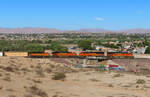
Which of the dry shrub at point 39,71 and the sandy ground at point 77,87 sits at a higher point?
the sandy ground at point 77,87

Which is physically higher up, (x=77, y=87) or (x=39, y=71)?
A: (x=77, y=87)

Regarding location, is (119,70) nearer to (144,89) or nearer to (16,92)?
(144,89)

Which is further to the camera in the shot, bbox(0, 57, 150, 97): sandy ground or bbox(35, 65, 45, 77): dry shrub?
bbox(35, 65, 45, 77): dry shrub

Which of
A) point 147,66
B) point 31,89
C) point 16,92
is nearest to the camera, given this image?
point 16,92

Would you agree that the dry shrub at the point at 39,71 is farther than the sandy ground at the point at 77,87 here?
Yes

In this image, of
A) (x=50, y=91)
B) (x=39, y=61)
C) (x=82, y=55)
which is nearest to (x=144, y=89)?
(x=50, y=91)

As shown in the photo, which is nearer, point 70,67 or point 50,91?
point 50,91

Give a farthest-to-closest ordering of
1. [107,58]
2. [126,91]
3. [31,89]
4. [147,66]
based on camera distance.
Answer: [107,58] → [147,66] → [126,91] → [31,89]

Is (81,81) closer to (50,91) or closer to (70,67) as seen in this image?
(50,91)

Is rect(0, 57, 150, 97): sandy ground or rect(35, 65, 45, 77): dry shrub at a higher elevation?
rect(0, 57, 150, 97): sandy ground

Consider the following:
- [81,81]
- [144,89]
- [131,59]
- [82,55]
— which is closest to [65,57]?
[82,55]

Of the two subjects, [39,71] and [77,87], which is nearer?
[77,87]
